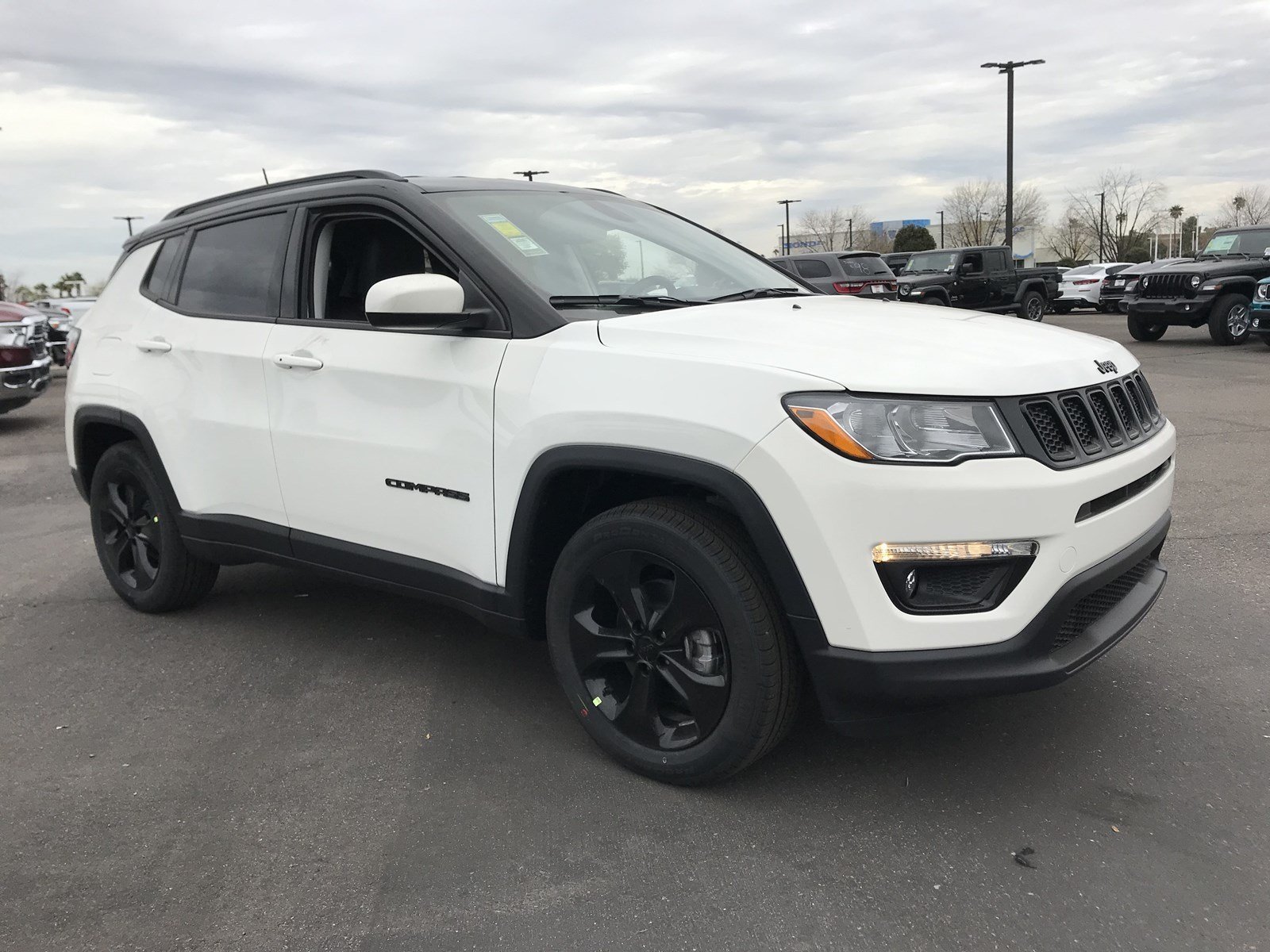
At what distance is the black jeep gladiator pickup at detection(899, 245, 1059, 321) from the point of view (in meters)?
21.3

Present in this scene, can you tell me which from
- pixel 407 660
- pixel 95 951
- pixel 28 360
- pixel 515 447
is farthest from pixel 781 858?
pixel 28 360

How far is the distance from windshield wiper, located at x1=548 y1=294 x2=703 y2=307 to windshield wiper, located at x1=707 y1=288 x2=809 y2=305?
6.3 inches

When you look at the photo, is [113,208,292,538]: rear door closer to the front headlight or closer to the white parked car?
the front headlight

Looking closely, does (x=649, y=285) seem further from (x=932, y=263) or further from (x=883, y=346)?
(x=932, y=263)

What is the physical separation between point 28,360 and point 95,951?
10.4 metres

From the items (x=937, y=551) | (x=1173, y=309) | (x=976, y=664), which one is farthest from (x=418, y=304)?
(x=1173, y=309)

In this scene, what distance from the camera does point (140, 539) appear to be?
4.69m

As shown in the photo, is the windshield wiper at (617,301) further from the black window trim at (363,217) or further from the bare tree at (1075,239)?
the bare tree at (1075,239)

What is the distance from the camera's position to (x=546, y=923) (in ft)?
8.01

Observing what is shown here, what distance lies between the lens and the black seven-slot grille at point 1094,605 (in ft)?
8.68

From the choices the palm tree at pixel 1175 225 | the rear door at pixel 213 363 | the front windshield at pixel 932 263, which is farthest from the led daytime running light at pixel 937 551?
the palm tree at pixel 1175 225

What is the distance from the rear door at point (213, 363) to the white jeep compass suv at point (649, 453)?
0.05ft

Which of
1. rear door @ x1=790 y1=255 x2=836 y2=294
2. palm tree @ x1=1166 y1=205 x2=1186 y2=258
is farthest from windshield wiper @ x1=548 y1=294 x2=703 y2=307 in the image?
palm tree @ x1=1166 y1=205 x2=1186 y2=258

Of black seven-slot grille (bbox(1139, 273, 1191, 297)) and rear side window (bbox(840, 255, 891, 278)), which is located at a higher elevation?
rear side window (bbox(840, 255, 891, 278))
